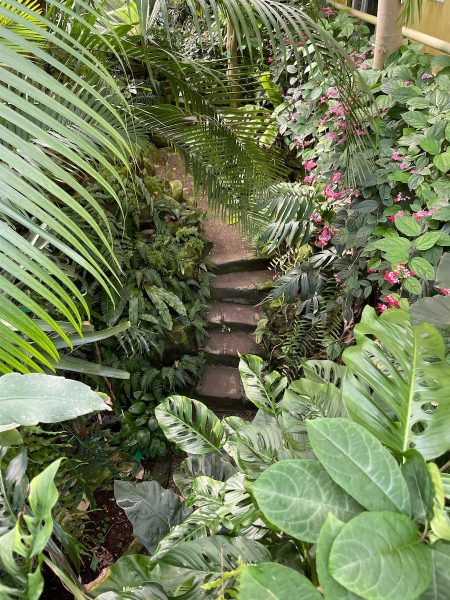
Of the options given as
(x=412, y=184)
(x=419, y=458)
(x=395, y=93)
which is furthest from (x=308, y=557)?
(x=395, y=93)

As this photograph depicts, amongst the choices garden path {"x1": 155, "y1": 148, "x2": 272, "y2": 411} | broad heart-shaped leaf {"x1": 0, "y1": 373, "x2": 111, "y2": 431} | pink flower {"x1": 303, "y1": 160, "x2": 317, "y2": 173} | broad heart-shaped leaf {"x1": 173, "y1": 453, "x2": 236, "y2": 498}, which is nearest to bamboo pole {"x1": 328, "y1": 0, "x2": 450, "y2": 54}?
pink flower {"x1": 303, "y1": 160, "x2": 317, "y2": 173}

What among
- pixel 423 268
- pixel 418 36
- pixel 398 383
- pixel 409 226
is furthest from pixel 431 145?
pixel 398 383

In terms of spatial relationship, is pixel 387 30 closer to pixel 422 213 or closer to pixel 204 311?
pixel 422 213

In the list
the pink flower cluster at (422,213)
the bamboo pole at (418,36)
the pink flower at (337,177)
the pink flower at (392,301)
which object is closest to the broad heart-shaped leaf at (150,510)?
the pink flower at (392,301)

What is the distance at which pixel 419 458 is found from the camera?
1.90ft

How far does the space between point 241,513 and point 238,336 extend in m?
2.57

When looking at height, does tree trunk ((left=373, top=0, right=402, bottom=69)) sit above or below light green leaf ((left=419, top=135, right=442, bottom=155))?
above

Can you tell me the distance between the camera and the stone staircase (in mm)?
3297

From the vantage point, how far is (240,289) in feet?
11.7

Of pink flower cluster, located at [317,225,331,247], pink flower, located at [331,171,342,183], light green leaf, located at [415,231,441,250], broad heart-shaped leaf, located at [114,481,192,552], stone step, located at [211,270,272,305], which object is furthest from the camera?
stone step, located at [211,270,272,305]

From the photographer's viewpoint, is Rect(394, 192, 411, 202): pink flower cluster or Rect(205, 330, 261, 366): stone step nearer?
Rect(394, 192, 411, 202): pink flower cluster

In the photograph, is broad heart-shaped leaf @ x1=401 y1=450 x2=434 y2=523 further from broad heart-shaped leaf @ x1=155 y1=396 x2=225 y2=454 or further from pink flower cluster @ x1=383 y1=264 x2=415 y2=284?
pink flower cluster @ x1=383 y1=264 x2=415 y2=284

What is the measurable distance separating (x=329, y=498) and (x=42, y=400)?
425 millimetres

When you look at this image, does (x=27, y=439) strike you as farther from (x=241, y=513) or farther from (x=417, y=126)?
(x=417, y=126)
